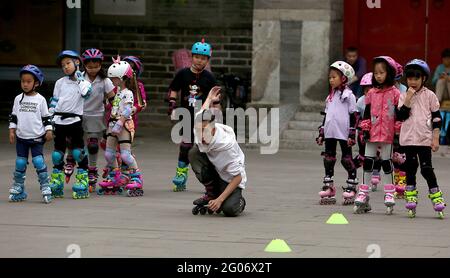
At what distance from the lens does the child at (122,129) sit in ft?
47.1

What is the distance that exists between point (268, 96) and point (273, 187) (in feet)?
20.0

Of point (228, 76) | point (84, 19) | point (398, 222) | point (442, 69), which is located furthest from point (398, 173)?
point (84, 19)

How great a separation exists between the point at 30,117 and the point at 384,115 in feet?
13.1

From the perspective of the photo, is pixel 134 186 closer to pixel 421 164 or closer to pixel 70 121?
pixel 70 121

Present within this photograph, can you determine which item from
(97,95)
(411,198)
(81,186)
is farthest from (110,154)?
(411,198)

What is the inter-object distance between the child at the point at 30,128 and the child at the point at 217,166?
1.86m

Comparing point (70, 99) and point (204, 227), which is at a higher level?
point (70, 99)

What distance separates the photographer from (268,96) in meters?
21.4

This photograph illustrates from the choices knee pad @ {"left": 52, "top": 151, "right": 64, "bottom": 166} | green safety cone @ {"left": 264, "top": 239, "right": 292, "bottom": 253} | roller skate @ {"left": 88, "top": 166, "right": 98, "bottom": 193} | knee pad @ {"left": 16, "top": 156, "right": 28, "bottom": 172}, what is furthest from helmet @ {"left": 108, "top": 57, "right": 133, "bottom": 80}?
green safety cone @ {"left": 264, "top": 239, "right": 292, "bottom": 253}

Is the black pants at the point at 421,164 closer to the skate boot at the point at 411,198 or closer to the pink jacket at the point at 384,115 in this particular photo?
the skate boot at the point at 411,198

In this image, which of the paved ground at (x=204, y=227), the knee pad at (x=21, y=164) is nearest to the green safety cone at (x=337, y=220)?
the paved ground at (x=204, y=227)

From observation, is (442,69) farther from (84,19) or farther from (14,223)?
(14,223)

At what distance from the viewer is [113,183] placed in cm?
1459
